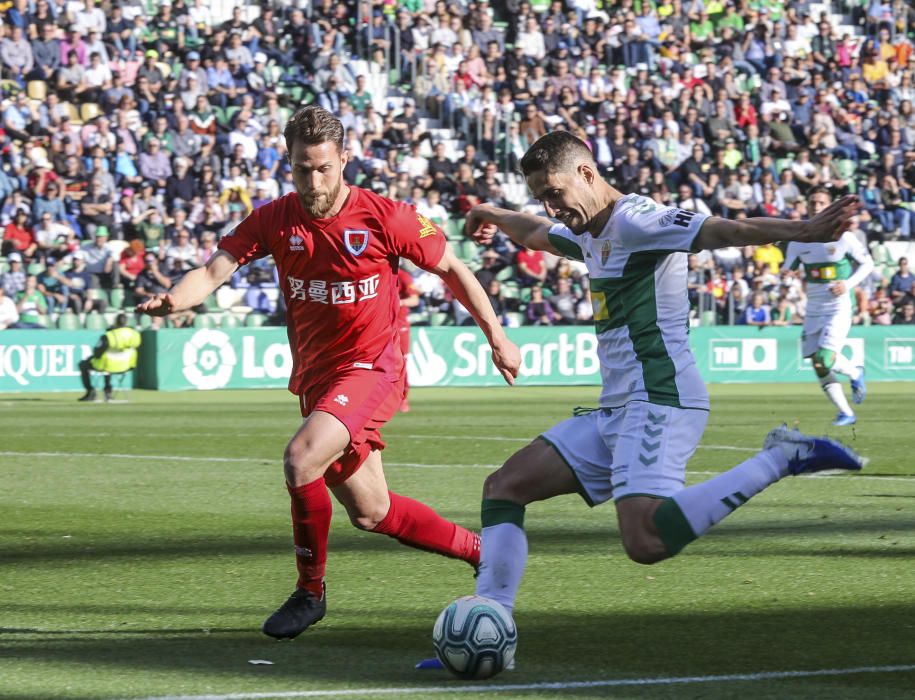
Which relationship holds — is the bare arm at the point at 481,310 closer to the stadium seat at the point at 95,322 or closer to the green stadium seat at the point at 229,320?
the stadium seat at the point at 95,322

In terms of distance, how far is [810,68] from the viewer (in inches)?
1499

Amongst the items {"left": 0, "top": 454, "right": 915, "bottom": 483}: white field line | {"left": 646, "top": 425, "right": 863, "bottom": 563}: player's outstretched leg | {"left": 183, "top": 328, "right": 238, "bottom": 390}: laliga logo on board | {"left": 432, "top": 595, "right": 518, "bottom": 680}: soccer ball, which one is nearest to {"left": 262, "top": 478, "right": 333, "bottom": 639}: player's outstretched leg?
{"left": 432, "top": 595, "right": 518, "bottom": 680}: soccer ball

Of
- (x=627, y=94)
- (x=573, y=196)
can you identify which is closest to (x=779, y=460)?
(x=573, y=196)

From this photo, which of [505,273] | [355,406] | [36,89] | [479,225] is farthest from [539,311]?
[355,406]

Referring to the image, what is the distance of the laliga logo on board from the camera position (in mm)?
27844

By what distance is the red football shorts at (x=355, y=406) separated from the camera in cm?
683

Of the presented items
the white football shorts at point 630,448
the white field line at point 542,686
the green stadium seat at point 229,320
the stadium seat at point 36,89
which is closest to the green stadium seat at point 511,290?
the green stadium seat at point 229,320

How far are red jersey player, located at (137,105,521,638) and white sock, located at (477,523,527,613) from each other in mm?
969

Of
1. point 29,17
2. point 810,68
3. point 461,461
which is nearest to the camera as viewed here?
point 461,461

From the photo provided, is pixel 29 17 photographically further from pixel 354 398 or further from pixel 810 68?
pixel 354 398

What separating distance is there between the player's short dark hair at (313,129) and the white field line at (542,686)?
2.41 metres

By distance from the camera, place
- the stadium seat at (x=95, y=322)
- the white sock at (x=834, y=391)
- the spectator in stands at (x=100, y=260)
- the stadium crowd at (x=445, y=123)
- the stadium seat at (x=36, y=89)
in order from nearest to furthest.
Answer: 1. the white sock at (x=834, y=391)
2. the stadium seat at (x=95, y=322)
3. the spectator in stands at (x=100, y=260)
4. the stadium crowd at (x=445, y=123)
5. the stadium seat at (x=36, y=89)

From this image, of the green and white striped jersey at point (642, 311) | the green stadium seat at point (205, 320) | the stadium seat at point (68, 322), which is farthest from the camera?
the green stadium seat at point (205, 320)

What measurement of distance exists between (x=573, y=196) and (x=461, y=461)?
8.82 m
